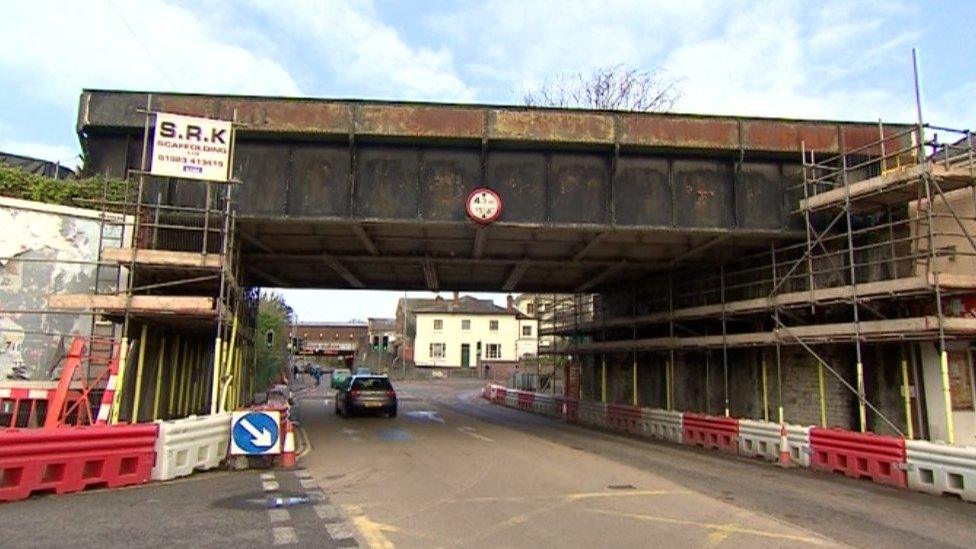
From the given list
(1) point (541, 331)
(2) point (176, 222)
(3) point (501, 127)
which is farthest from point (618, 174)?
(1) point (541, 331)

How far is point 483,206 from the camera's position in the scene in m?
15.4

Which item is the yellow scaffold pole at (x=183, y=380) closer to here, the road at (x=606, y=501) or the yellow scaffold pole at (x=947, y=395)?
the road at (x=606, y=501)

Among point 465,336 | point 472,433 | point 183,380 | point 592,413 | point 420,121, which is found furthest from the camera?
point 465,336

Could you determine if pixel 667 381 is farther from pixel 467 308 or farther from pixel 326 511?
pixel 467 308

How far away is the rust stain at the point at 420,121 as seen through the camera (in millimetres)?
15180

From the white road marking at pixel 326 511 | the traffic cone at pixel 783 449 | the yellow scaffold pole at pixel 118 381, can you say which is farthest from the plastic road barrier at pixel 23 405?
the traffic cone at pixel 783 449

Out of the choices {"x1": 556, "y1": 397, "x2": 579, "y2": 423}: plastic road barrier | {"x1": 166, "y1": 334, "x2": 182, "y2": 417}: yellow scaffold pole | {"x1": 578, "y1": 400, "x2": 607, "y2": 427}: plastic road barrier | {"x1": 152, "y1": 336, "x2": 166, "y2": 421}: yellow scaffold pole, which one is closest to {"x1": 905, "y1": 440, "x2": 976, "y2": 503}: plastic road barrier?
{"x1": 578, "y1": 400, "x2": 607, "y2": 427}: plastic road barrier

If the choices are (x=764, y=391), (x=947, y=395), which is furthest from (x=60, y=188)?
(x=947, y=395)

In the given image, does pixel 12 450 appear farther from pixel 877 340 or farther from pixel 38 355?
pixel 877 340

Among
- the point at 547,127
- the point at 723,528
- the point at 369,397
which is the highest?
the point at 547,127

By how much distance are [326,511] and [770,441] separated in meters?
9.79

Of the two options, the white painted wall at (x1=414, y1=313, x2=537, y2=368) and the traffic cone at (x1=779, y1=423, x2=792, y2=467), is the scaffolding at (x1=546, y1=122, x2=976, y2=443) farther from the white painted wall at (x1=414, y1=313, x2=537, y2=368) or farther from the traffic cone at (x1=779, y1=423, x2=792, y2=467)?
the white painted wall at (x1=414, y1=313, x2=537, y2=368)

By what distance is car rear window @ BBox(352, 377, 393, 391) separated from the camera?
1030 inches

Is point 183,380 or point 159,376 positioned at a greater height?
point 159,376
